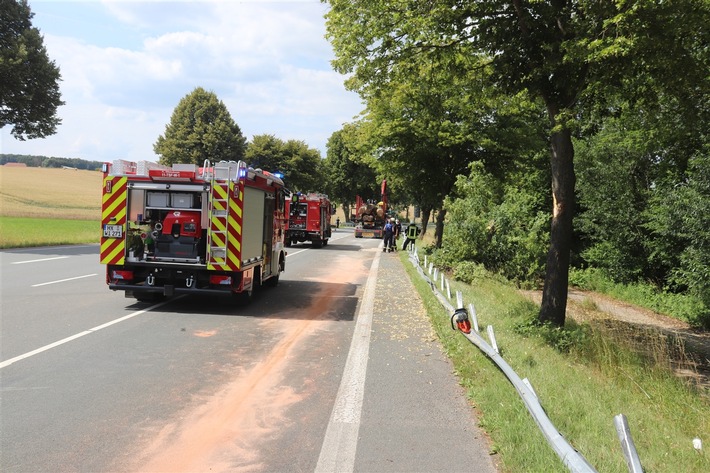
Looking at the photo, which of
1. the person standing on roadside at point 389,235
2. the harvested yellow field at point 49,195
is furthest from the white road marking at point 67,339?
the harvested yellow field at point 49,195

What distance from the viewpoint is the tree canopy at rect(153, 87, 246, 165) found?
4762 centimetres

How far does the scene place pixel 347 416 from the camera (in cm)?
463

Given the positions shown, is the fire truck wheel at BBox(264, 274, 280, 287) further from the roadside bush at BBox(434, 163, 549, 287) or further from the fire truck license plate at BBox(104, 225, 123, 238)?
the roadside bush at BBox(434, 163, 549, 287)

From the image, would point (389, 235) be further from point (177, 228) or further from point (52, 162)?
point (52, 162)

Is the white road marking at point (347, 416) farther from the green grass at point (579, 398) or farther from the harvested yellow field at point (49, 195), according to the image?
the harvested yellow field at point (49, 195)

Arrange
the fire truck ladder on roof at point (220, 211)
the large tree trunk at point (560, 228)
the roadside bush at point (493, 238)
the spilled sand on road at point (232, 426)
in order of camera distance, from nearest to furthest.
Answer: the spilled sand on road at point (232, 426) < the large tree trunk at point (560, 228) < the fire truck ladder on roof at point (220, 211) < the roadside bush at point (493, 238)

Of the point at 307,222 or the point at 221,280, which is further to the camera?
the point at 307,222

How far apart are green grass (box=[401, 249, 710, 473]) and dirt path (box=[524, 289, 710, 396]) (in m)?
1.57

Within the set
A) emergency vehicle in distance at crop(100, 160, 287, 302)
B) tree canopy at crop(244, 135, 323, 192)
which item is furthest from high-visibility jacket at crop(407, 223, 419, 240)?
tree canopy at crop(244, 135, 323, 192)

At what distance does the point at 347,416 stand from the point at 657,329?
1151 centimetres

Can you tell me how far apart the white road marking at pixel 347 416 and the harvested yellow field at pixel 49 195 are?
4389 centimetres

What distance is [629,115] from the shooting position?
10.1 metres

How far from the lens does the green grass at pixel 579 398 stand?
3.72m

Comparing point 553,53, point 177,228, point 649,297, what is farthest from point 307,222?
point 553,53
